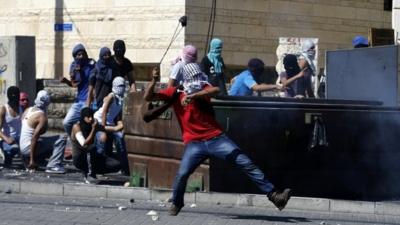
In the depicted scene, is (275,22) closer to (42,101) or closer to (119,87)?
(42,101)

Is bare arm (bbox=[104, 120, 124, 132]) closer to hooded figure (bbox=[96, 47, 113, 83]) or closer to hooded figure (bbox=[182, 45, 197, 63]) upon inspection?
hooded figure (bbox=[96, 47, 113, 83])

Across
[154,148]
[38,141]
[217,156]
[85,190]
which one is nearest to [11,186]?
[85,190]

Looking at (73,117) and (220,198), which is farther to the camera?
(73,117)

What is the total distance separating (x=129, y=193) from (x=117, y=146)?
1.76m

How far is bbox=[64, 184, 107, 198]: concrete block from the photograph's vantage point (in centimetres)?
1391

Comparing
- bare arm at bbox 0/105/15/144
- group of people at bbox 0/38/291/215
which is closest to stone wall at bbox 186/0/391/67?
bare arm at bbox 0/105/15/144

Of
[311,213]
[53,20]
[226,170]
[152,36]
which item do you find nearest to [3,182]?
[226,170]

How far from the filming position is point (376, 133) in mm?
13859

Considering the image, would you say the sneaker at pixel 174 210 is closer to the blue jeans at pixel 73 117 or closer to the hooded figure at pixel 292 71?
the hooded figure at pixel 292 71

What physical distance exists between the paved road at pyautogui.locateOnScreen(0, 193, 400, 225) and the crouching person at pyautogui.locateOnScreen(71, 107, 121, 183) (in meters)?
1.42

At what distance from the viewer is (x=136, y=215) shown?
11.9 meters

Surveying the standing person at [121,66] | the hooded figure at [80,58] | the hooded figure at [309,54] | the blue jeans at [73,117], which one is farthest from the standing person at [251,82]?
the hooded figure at [80,58]

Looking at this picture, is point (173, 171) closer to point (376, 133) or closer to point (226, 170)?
point (226, 170)

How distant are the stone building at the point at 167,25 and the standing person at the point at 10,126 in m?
7.24
